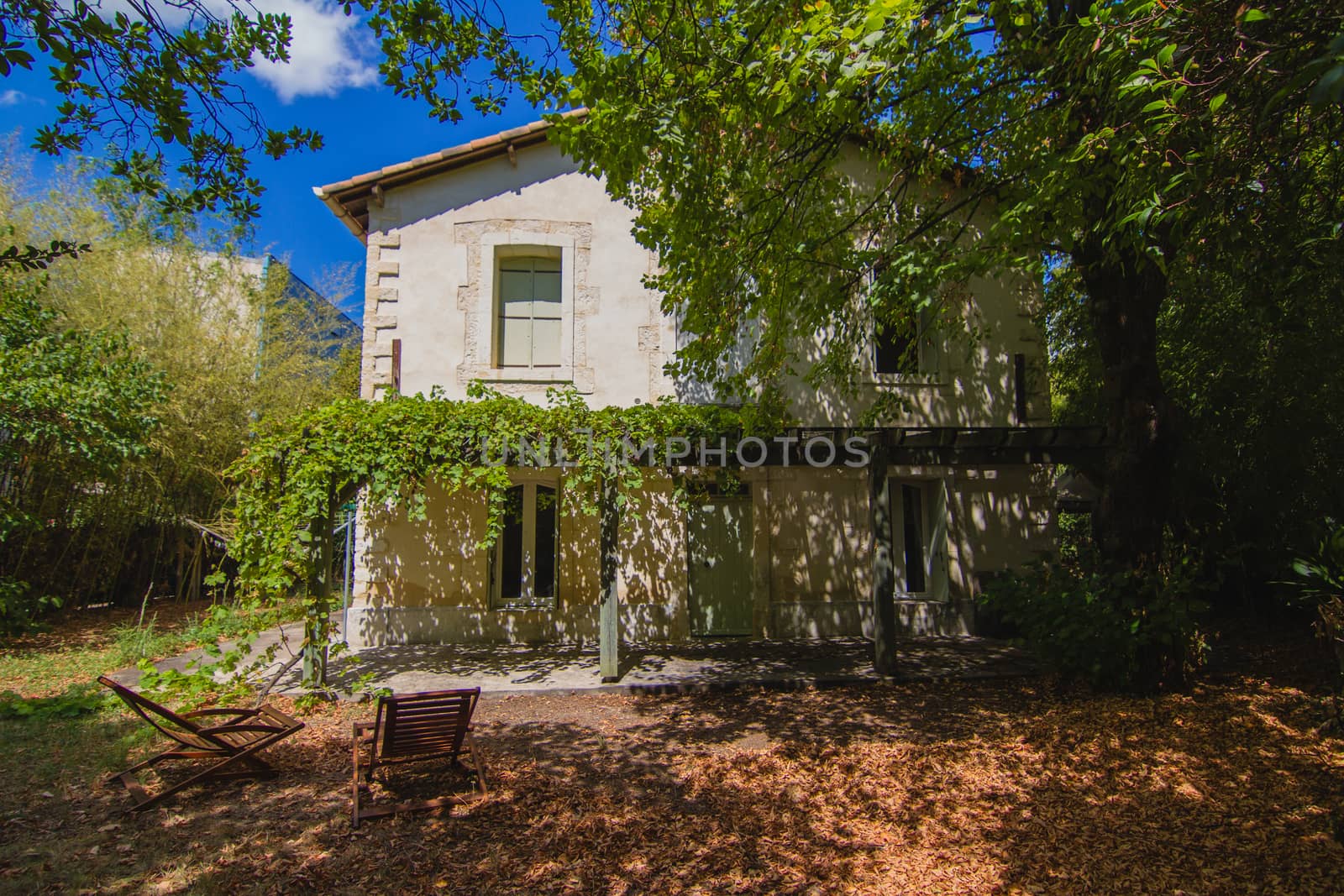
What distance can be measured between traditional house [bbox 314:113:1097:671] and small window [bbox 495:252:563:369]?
0.08 ft

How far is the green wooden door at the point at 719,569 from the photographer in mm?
9398

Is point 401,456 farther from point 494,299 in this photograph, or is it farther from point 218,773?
point 494,299

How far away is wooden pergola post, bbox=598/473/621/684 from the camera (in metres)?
7.11

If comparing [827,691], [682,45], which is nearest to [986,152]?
[682,45]

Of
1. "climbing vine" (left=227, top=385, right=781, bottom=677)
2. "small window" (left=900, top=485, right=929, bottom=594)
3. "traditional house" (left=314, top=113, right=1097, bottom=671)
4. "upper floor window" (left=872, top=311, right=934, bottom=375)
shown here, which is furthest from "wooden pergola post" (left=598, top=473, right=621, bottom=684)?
"small window" (left=900, top=485, right=929, bottom=594)

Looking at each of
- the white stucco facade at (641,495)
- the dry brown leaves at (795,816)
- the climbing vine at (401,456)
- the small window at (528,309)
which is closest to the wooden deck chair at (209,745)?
the dry brown leaves at (795,816)

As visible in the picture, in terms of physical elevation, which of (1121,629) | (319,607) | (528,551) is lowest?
(1121,629)

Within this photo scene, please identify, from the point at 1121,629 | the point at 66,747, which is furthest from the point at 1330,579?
the point at 66,747

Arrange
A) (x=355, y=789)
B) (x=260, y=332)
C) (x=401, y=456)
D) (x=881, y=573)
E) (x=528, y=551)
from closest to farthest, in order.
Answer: (x=355, y=789) → (x=401, y=456) → (x=881, y=573) → (x=528, y=551) → (x=260, y=332)

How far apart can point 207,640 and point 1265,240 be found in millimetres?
8612

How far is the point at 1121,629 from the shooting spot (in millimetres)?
6207

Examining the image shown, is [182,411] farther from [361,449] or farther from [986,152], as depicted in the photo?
[986,152]

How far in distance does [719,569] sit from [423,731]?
17.8 feet

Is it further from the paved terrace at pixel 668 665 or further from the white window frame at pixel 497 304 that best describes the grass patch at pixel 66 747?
the white window frame at pixel 497 304
